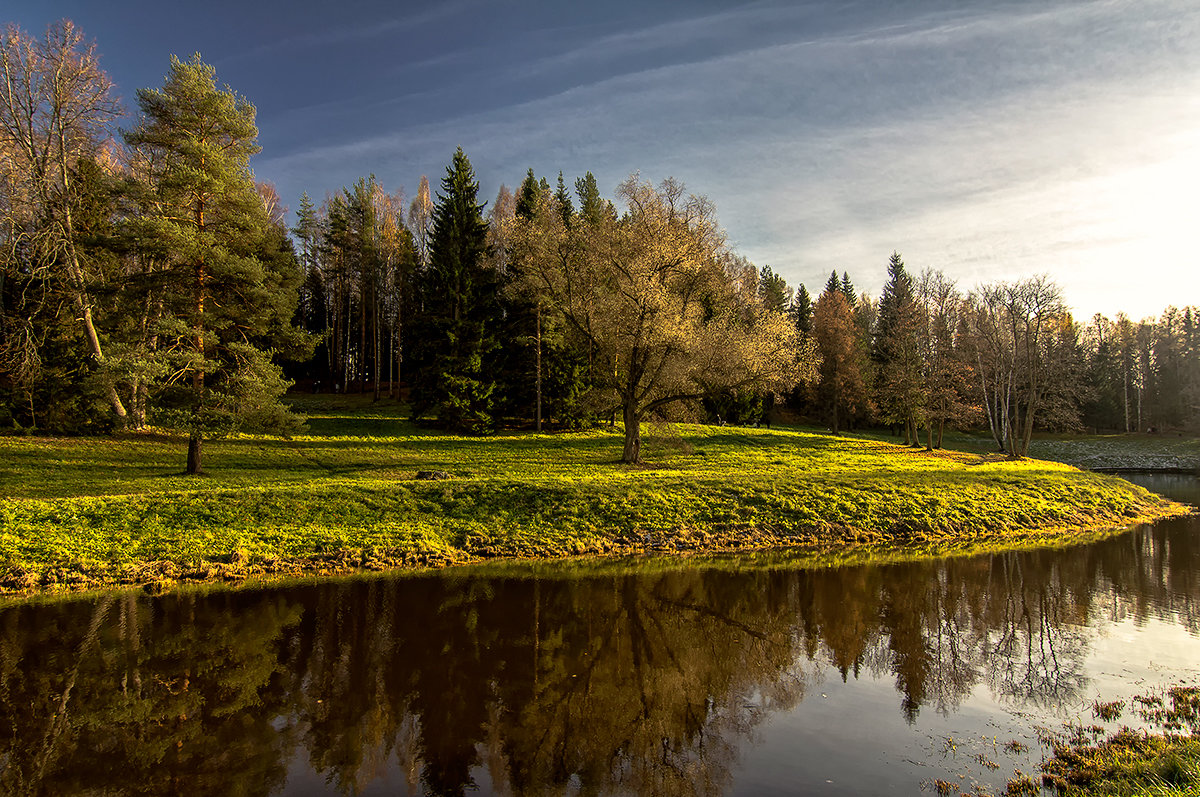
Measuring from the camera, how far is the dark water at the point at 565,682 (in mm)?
6957

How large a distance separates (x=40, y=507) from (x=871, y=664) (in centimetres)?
2030

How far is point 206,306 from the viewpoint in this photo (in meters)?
23.4

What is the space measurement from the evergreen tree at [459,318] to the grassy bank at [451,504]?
4.19m

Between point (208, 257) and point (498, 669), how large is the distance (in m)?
19.7

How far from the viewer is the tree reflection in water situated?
7.02m

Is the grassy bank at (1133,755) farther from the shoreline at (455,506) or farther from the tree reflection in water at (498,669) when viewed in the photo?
the shoreline at (455,506)

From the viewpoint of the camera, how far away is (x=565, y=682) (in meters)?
9.19

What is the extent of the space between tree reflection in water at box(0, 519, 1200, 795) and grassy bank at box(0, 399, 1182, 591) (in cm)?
262

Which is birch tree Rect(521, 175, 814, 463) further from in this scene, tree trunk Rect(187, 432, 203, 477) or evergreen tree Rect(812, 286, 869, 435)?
evergreen tree Rect(812, 286, 869, 435)

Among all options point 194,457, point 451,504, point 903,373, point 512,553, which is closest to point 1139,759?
point 512,553

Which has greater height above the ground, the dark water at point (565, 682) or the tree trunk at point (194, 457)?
the tree trunk at point (194, 457)

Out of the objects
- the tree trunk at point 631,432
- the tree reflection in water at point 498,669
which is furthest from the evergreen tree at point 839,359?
the tree reflection in water at point 498,669

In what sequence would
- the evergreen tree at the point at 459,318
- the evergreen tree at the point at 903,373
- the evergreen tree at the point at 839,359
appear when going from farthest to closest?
the evergreen tree at the point at 839,359
the evergreen tree at the point at 903,373
the evergreen tree at the point at 459,318

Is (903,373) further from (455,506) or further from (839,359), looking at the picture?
(455,506)
